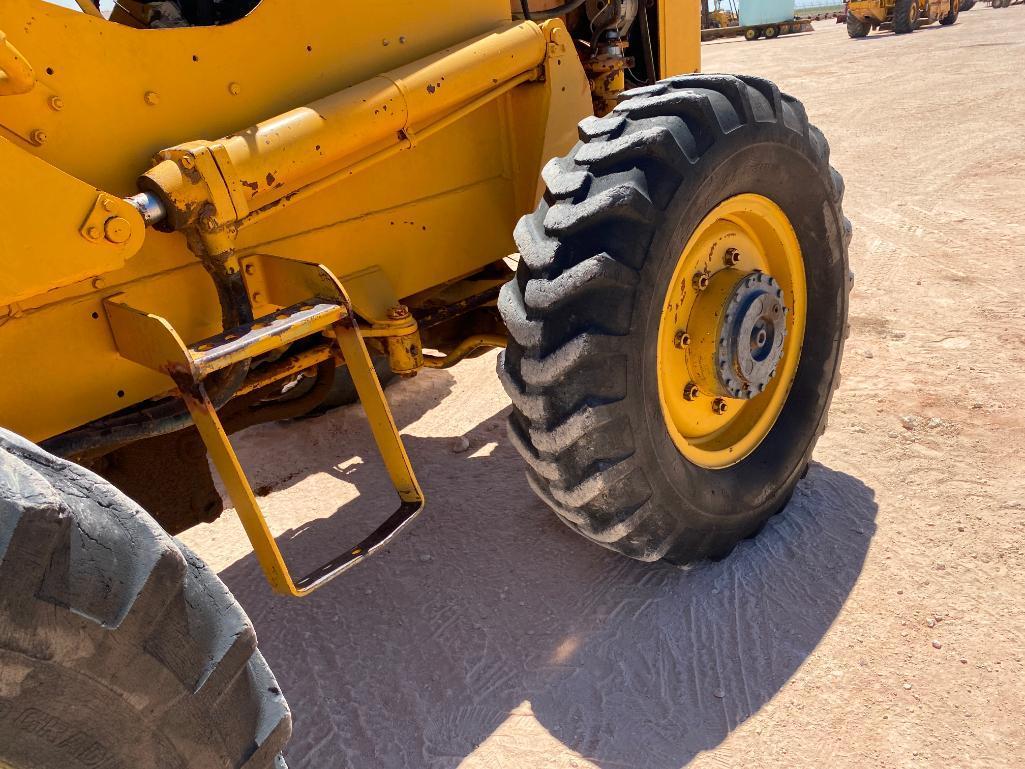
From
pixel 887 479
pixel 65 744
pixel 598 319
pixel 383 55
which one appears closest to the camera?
pixel 65 744

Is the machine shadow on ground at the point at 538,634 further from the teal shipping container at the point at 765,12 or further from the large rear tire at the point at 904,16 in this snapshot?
the teal shipping container at the point at 765,12

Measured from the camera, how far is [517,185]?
3174 mm

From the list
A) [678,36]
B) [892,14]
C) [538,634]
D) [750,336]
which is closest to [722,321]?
[750,336]

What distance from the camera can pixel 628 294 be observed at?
240cm

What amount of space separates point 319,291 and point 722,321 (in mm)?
1338

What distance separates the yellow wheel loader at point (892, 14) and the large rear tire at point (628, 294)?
81.5ft

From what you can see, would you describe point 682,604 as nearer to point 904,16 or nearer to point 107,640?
point 107,640

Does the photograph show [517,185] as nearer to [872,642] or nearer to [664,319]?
[664,319]

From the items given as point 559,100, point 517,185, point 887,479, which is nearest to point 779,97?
point 559,100

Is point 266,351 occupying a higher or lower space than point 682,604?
higher

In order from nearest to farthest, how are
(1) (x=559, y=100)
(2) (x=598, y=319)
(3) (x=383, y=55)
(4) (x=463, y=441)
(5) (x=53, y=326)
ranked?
(5) (x=53, y=326)
(2) (x=598, y=319)
(3) (x=383, y=55)
(1) (x=559, y=100)
(4) (x=463, y=441)

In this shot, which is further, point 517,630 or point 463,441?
point 463,441

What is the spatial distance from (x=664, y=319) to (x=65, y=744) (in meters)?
1.99

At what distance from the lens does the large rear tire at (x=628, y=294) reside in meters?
2.38
